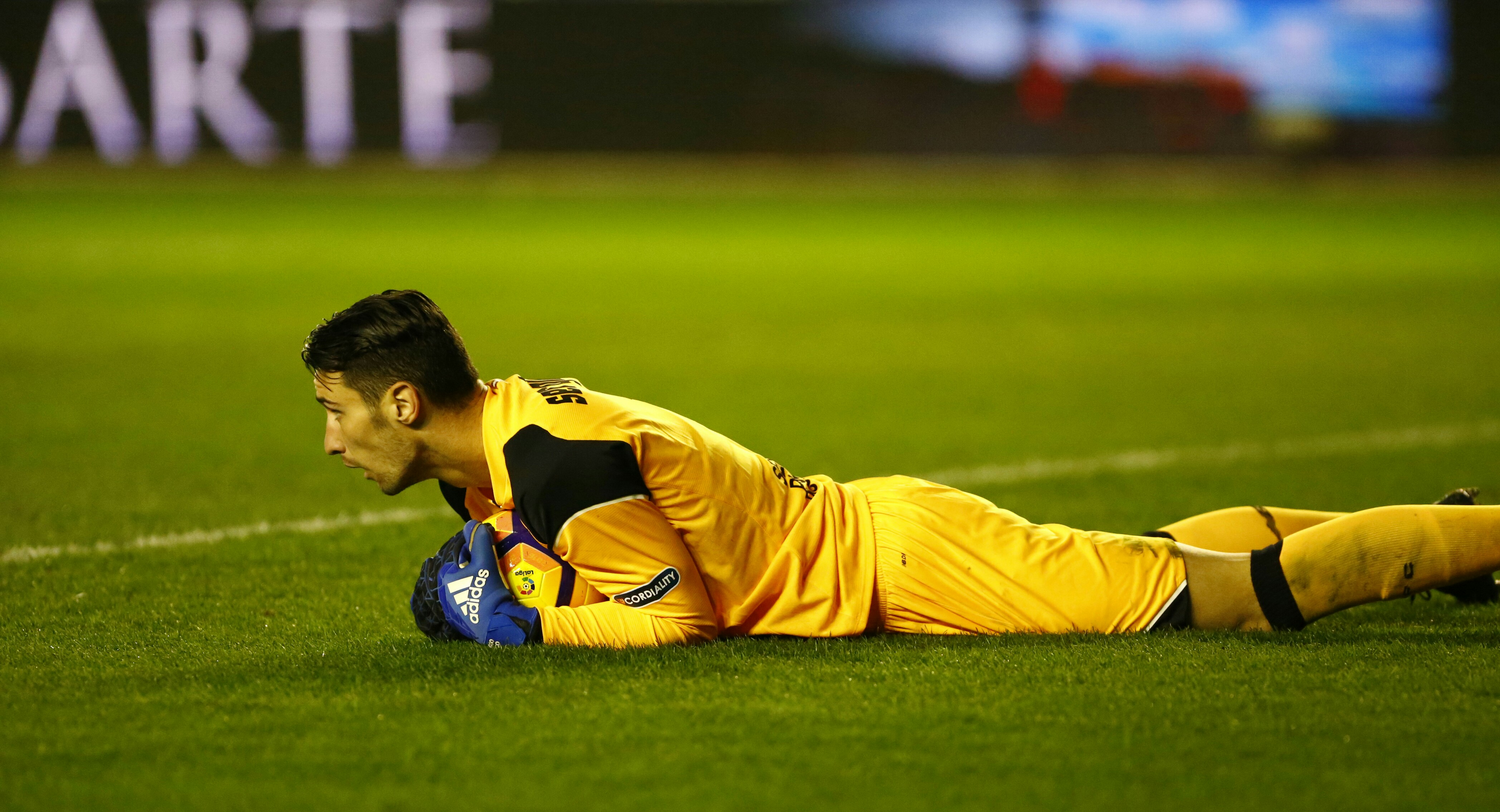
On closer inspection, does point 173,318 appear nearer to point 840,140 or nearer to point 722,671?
point 722,671

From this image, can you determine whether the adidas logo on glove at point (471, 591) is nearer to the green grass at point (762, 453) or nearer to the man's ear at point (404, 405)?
the green grass at point (762, 453)

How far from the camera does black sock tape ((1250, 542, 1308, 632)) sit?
4.12 meters

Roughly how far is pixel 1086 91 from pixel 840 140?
4076mm

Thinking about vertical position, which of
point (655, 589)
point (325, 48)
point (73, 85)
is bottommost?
point (655, 589)

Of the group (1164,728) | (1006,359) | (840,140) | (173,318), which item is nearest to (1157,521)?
(1164,728)

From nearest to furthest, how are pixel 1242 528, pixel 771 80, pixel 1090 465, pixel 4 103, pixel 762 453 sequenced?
pixel 1242 528, pixel 1090 465, pixel 762 453, pixel 4 103, pixel 771 80

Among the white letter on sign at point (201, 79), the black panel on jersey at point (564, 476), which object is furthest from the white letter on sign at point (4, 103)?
the black panel on jersey at point (564, 476)

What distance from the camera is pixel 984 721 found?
3.56m

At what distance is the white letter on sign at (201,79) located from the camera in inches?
1016

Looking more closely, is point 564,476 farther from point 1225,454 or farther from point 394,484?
point 1225,454

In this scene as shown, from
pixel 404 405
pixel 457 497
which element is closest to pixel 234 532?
pixel 457 497

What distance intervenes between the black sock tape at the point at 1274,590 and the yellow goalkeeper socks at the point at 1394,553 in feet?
0.12

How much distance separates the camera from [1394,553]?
4035 mm

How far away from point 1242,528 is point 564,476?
1.96 metres
